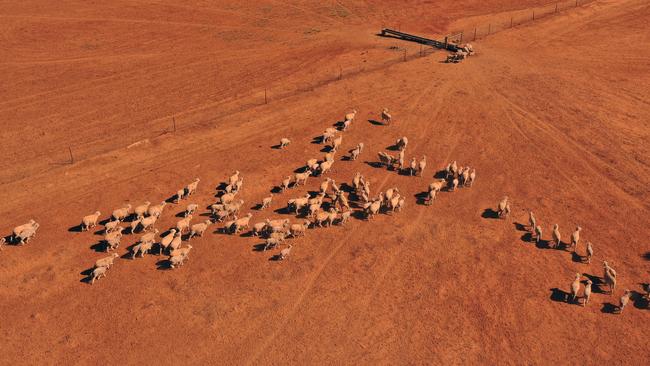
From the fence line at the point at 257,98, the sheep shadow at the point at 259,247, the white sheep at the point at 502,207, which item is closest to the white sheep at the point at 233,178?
the sheep shadow at the point at 259,247

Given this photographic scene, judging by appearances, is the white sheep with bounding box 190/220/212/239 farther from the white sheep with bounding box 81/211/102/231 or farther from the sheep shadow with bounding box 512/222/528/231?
the sheep shadow with bounding box 512/222/528/231

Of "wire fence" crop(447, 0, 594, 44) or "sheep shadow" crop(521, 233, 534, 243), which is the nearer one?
"sheep shadow" crop(521, 233, 534, 243)

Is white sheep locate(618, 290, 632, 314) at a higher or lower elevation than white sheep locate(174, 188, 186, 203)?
lower

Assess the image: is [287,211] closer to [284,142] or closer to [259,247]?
[259,247]

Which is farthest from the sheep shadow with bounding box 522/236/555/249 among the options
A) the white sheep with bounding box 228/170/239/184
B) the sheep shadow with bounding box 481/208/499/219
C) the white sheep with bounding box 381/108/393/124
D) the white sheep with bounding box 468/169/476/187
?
the white sheep with bounding box 228/170/239/184

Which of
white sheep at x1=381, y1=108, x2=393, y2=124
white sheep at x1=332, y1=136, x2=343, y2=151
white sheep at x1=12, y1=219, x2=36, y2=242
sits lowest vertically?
white sheep at x1=12, y1=219, x2=36, y2=242

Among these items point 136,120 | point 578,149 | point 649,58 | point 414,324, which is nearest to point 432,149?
point 578,149

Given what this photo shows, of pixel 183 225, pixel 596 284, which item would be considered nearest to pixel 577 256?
pixel 596 284
